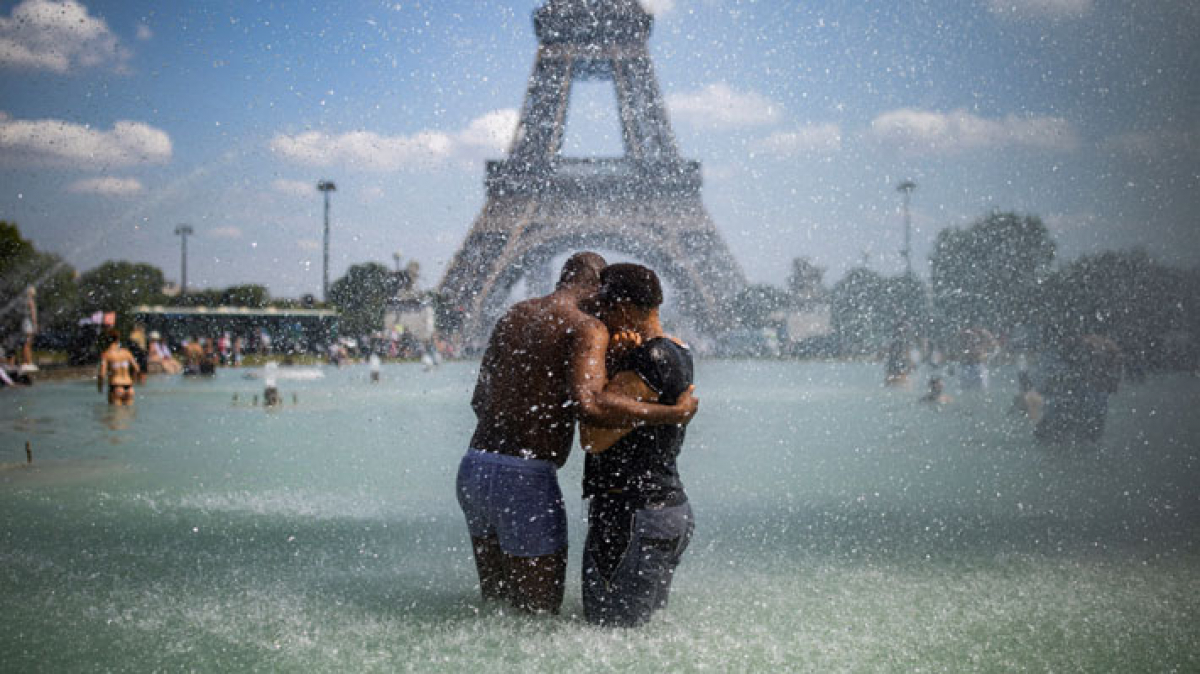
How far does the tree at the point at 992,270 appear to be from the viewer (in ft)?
30.0

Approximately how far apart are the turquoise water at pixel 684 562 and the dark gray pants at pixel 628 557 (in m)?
0.11

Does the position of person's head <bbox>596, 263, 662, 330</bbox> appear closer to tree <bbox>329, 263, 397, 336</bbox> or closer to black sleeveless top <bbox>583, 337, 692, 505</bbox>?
black sleeveless top <bbox>583, 337, 692, 505</bbox>

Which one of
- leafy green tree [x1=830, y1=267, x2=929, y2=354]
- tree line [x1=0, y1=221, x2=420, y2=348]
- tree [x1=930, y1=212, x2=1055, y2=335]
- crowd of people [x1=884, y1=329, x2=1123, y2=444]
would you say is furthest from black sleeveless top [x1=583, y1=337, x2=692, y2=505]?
leafy green tree [x1=830, y1=267, x2=929, y2=354]

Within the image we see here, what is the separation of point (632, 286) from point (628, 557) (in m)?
1.00

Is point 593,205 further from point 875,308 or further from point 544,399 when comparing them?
point 544,399

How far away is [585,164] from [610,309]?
30.5 meters

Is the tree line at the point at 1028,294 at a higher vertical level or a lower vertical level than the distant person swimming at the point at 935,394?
higher

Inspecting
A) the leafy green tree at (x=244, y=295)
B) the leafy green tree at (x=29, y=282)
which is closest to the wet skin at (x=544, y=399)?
the leafy green tree at (x=29, y=282)

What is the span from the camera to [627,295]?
311cm

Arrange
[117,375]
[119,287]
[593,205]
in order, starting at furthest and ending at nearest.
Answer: [119,287] < [593,205] < [117,375]

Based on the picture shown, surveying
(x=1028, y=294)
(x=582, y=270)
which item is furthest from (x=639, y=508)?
(x=1028, y=294)

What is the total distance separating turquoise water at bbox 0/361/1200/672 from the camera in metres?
3.18

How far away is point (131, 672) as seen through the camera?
2963 millimetres

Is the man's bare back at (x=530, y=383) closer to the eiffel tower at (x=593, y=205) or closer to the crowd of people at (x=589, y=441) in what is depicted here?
the crowd of people at (x=589, y=441)
